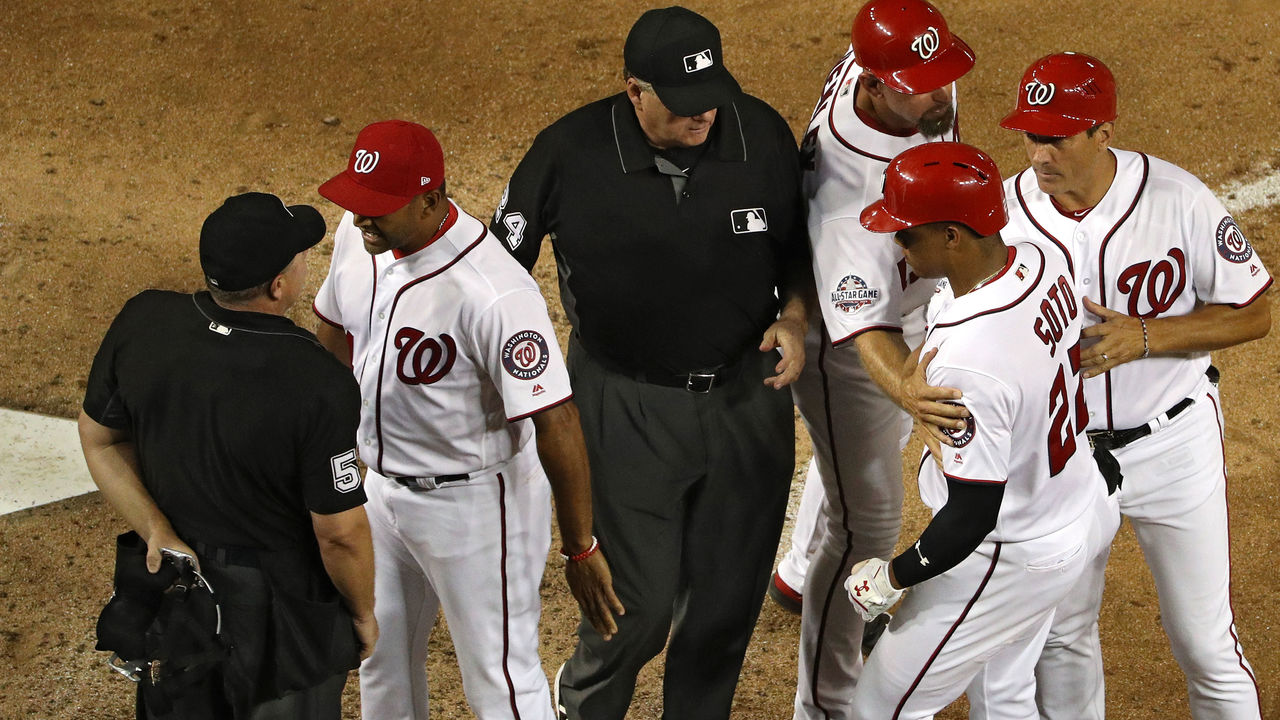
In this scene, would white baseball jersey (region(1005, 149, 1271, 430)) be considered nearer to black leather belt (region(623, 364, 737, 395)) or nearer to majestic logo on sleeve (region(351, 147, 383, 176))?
black leather belt (region(623, 364, 737, 395))

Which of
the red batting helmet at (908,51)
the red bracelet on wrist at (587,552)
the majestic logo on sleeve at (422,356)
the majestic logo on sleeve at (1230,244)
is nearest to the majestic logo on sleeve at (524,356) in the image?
the majestic logo on sleeve at (422,356)

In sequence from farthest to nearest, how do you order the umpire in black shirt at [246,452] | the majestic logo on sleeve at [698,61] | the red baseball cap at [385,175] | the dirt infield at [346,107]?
1. the dirt infield at [346,107]
2. the majestic logo on sleeve at [698,61]
3. the red baseball cap at [385,175]
4. the umpire in black shirt at [246,452]

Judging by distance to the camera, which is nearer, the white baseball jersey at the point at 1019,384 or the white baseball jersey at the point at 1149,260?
the white baseball jersey at the point at 1019,384

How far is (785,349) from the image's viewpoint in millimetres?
3359

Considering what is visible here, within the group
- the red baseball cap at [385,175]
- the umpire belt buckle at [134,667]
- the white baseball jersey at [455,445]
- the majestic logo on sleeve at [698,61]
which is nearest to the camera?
the umpire belt buckle at [134,667]

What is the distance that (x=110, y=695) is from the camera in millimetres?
4070

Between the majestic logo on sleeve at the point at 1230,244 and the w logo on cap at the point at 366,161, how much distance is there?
2.02 meters

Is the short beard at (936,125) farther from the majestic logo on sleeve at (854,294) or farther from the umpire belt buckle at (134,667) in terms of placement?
the umpire belt buckle at (134,667)

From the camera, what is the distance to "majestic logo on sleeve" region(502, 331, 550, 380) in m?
3.02

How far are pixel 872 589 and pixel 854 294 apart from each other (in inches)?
30.3

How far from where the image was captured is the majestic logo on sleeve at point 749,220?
3357 mm

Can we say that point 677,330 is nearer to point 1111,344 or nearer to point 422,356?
point 422,356

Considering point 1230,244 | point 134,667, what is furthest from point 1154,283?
point 134,667

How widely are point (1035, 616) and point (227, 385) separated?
1.84 m
